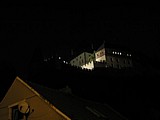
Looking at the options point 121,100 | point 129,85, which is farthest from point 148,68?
point 121,100

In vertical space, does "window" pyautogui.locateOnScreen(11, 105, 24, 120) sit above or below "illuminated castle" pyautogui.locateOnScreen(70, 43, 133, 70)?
below

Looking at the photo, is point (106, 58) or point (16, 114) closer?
point (16, 114)

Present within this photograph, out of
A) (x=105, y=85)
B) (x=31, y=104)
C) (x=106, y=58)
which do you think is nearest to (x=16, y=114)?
(x=31, y=104)

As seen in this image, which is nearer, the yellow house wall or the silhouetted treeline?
the yellow house wall

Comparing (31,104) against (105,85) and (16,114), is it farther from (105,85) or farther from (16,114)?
(105,85)

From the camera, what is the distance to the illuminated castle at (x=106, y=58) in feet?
289

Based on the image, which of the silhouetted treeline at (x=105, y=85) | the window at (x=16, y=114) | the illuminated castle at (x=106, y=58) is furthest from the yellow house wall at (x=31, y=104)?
the illuminated castle at (x=106, y=58)

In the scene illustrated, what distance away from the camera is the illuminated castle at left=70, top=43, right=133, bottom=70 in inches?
3463

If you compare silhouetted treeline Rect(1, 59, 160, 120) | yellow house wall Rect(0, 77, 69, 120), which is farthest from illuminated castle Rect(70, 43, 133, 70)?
yellow house wall Rect(0, 77, 69, 120)

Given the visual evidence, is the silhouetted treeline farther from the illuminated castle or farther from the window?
the window

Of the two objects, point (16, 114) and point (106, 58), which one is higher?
point (106, 58)

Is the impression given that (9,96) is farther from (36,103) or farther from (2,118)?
(36,103)

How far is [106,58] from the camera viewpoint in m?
88.8

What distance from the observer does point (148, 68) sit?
69.4 metres
